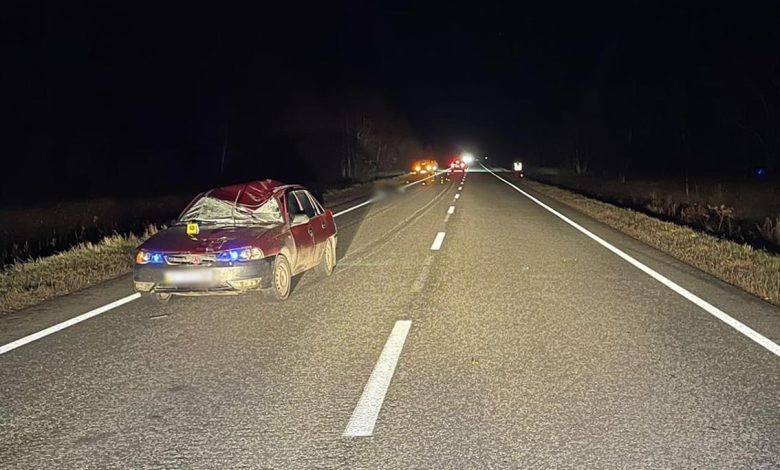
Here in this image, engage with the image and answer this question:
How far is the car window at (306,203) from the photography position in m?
9.12

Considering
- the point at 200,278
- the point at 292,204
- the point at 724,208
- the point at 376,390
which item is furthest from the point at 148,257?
the point at 724,208

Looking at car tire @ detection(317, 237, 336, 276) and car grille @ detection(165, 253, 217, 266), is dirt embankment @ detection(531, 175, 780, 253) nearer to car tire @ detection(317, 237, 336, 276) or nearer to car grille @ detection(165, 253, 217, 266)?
car tire @ detection(317, 237, 336, 276)

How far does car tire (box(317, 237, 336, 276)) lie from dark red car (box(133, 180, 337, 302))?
2 centimetres

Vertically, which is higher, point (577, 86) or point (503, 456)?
point (577, 86)

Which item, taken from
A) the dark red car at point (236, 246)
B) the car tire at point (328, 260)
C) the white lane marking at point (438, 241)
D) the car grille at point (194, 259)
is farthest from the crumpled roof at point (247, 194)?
the white lane marking at point (438, 241)

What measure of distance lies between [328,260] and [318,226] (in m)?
0.64

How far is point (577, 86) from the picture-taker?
7156cm

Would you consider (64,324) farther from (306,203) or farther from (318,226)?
(306,203)

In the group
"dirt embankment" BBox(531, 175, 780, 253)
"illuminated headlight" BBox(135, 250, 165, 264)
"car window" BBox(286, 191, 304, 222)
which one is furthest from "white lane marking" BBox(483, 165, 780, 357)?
"illuminated headlight" BBox(135, 250, 165, 264)

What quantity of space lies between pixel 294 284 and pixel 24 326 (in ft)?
10.9

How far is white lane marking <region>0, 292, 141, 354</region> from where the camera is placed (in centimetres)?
580

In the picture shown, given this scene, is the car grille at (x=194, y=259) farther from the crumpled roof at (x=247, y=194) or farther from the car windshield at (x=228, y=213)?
the crumpled roof at (x=247, y=194)

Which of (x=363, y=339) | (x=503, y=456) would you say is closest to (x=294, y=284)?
(x=363, y=339)

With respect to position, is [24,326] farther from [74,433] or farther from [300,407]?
[300,407]
